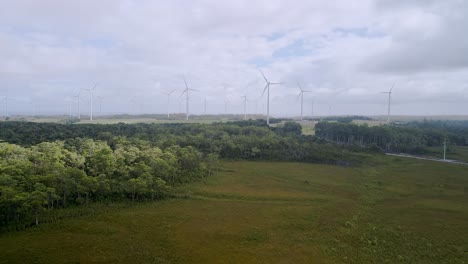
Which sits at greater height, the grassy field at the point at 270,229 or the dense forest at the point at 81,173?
the dense forest at the point at 81,173

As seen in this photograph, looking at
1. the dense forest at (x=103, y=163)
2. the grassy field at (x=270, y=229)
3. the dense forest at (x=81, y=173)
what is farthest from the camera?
the dense forest at (x=103, y=163)

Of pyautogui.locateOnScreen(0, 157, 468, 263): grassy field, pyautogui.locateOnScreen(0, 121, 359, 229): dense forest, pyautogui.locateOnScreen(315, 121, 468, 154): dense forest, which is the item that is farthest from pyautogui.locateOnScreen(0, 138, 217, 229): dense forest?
pyautogui.locateOnScreen(315, 121, 468, 154): dense forest

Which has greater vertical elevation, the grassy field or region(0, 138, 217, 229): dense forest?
region(0, 138, 217, 229): dense forest

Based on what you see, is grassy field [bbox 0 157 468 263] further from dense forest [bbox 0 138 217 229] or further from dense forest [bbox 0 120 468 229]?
dense forest [bbox 0 120 468 229]

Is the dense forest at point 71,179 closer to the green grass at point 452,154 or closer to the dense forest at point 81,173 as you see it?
the dense forest at point 81,173

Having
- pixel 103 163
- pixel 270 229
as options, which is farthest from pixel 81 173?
pixel 270 229

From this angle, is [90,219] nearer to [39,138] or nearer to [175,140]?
[175,140]

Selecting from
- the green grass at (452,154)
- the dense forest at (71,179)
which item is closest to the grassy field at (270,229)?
the dense forest at (71,179)

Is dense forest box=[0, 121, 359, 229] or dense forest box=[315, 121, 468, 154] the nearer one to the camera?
dense forest box=[0, 121, 359, 229]

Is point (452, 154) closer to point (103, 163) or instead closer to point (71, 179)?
point (103, 163)
